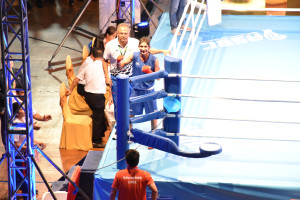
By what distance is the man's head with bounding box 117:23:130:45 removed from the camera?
5355 millimetres

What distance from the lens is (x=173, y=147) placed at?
13.1 ft

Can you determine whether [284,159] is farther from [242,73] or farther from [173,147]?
[242,73]

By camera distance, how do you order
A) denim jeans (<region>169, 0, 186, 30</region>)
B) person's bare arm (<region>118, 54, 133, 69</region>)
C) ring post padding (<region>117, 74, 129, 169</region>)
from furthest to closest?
denim jeans (<region>169, 0, 186, 30</region>) < person's bare arm (<region>118, 54, 133, 69</region>) < ring post padding (<region>117, 74, 129, 169</region>)

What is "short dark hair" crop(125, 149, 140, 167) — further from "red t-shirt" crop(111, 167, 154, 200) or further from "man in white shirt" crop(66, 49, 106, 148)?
"man in white shirt" crop(66, 49, 106, 148)

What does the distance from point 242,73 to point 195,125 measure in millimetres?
1379

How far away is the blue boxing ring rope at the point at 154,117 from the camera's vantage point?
3959mm

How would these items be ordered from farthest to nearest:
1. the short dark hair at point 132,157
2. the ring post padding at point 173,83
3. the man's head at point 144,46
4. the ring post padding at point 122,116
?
1. the man's head at point 144,46
2. the ring post padding at point 173,83
3. the ring post padding at point 122,116
4. the short dark hair at point 132,157

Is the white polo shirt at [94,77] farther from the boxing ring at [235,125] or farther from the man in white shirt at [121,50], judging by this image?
the man in white shirt at [121,50]

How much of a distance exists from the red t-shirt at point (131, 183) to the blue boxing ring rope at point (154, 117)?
355 millimetres

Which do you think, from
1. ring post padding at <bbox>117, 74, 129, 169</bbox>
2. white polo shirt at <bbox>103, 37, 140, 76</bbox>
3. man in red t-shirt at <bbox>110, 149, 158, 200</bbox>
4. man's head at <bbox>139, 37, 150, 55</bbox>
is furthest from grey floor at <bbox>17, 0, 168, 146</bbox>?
man in red t-shirt at <bbox>110, 149, 158, 200</bbox>

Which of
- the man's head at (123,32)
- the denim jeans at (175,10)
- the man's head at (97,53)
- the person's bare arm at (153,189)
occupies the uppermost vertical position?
the denim jeans at (175,10)

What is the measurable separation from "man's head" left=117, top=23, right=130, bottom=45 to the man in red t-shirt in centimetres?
194

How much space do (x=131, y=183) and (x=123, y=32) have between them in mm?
2089

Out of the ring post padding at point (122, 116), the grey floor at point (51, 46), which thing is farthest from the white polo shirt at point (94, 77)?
the ring post padding at point (122, 116)
